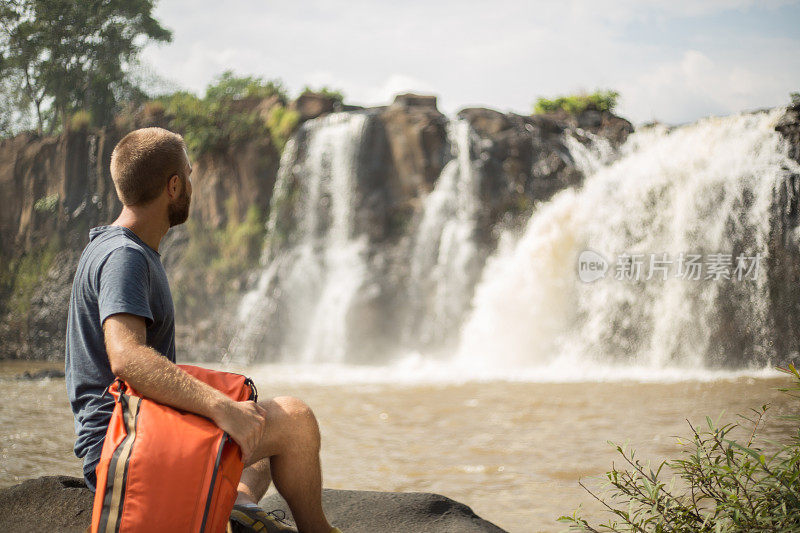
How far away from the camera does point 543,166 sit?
11.4 metres

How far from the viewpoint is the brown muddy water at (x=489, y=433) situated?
11.4ft

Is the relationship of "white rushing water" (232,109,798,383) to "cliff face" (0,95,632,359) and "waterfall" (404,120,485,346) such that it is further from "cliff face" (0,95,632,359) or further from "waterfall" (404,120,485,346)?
"cliff face" (0,95,632,359)

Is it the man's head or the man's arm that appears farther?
the man's head

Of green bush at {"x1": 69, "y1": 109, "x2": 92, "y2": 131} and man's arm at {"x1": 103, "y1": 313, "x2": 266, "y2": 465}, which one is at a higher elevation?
green bush at {"x1": 69, "y1": 109, "x2": 92, "y2": 131}

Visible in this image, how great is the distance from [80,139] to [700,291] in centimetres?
680

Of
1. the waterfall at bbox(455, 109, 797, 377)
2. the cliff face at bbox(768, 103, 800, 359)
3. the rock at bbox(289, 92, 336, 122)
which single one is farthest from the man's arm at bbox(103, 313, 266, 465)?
the rock at bbox(289, 92, 336, 122)

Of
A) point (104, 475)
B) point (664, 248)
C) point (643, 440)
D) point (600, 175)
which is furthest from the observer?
point (600, 175)

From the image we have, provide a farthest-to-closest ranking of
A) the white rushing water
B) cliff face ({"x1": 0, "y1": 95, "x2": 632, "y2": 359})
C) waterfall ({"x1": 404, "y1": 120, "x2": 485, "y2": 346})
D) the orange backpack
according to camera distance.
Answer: cliff face ({"x1": 0, "y1": 95, "x2": 632, "y2": 359}), waterfall ({"x1": 404, "y1": 120, "x2": 485, "y2": 346}), the white rushing water, the orange backpack

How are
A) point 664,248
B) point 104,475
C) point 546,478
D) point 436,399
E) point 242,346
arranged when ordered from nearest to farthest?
1. point 104,475
2. point 546,478
3. point 436,399
4. point 664,248
5. point 242,346

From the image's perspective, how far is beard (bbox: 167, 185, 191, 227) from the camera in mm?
1638

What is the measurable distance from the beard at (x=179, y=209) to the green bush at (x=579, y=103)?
307 inches

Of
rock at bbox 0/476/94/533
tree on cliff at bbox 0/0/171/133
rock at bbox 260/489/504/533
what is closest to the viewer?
rock at bbox 0/476/94/533

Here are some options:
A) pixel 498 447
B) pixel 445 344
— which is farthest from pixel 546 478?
pixel 445 344

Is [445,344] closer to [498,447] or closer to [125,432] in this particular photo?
[498,447]
